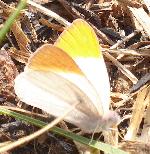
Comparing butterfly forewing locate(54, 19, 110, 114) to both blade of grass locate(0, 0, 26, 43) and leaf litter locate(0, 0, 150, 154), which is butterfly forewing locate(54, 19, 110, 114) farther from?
blade of grass locate(0, 0, 26, 43)

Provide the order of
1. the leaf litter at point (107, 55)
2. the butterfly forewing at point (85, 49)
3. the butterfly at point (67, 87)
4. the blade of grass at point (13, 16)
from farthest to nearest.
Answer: the leaf litter at point (107, 55), the butterfly forewing at point (85, 49), the butterfly at point (67, 87), the blade of grass at point (13, 16)

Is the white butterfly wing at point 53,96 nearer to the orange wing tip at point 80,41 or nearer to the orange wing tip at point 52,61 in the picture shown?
the orange wing tip at point 52,61

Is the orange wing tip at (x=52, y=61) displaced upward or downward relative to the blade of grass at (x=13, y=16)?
downward

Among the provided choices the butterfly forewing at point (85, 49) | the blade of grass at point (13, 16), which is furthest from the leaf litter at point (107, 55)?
the blade of grass at point (13, 16)

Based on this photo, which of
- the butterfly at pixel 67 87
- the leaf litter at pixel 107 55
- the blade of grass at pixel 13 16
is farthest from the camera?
the leaf litter at pixel 107 55

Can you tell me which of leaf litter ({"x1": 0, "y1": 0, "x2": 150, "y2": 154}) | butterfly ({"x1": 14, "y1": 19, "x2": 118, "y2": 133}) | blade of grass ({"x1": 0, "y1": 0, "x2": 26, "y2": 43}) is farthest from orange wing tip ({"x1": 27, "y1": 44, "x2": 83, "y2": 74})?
leaf litter ({"x1": 0, "y1": 0, "x2": 150, "y2": 154})

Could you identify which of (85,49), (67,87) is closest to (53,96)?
(67,87)

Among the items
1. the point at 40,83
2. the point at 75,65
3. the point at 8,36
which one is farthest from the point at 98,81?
the point at 8,36
